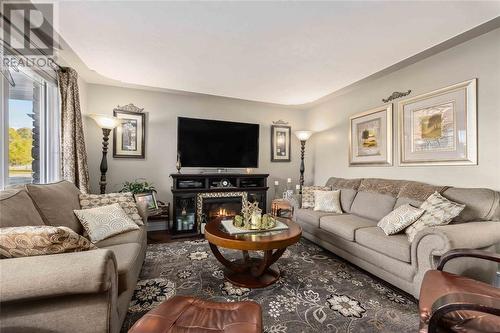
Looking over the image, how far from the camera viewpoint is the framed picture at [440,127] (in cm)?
224

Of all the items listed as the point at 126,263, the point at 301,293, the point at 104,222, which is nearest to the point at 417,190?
the point at 301,293

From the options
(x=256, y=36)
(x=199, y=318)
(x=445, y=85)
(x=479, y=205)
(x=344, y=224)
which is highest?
(x=256, y=36)

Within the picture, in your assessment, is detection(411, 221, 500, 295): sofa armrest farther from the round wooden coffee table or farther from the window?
the window

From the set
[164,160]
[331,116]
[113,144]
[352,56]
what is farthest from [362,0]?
[113,144]

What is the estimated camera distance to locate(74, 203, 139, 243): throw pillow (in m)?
1.90

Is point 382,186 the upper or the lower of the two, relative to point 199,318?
upper

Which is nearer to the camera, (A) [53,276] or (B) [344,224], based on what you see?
(A) [53,276]

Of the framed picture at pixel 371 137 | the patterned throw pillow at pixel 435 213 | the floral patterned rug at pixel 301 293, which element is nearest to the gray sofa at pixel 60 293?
the floral patterned rug at pixel 301 293

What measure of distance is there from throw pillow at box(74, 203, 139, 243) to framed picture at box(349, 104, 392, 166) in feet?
10.8

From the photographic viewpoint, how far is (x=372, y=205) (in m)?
2.81

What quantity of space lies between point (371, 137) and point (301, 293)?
2.55 m

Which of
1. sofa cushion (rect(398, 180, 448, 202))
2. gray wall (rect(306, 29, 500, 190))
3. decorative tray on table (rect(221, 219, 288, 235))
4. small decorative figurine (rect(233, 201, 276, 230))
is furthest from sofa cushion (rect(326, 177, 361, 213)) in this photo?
small decorative figurine (rect(233, 201, 276, 230))

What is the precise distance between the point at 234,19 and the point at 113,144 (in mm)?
2850

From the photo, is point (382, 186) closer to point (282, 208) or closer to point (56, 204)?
point (282, 208)
